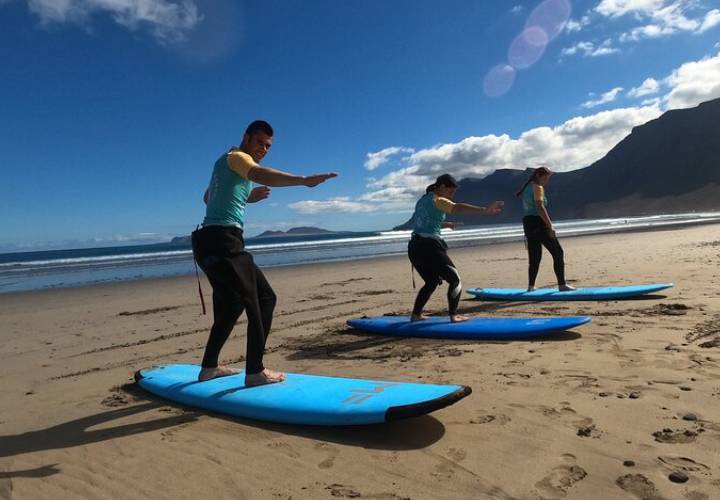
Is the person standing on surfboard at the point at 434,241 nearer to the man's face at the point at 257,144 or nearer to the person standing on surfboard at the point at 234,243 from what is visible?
the man's face at the point at 257,144

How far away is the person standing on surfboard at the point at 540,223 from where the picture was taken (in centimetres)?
739

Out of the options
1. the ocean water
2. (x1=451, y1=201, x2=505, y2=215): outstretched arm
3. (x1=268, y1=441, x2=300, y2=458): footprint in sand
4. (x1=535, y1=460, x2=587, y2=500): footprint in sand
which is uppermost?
(x1=451, y1=201, x2=505, y2=215): outstretched arm

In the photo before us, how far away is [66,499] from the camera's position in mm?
2309

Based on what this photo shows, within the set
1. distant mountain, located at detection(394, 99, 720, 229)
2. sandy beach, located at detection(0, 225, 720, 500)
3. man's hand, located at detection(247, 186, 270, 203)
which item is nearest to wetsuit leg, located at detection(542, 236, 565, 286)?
sandy beach, located at detection(0, 225, 720, 500)

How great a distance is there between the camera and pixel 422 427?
282cm

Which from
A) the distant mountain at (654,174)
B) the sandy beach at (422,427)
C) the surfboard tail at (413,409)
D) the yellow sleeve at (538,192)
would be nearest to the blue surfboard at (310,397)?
the surfboard tail at (413,409)

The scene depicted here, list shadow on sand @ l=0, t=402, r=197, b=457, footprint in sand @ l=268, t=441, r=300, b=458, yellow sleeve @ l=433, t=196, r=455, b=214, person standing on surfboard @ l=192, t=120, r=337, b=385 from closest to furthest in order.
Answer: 1. footprint in sand @ l=268, t=441, r=300, b=458
2. shadow on sand @ l=0, t=402, r=197, b=457
3. person standing on surfboard @ l=192, t=120, r=337, b=385
4. yellow sleeve @ l=433, t=196, r=455, b=214

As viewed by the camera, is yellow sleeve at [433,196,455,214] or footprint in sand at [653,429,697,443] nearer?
footprint in sand at [653,429,697,443]

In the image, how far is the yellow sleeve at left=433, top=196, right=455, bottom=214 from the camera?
5355 mm

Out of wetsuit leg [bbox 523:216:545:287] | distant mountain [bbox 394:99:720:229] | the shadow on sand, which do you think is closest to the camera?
the shadow on sand

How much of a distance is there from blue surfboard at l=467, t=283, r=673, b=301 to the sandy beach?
495mm

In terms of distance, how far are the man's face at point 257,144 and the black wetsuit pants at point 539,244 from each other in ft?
17.7

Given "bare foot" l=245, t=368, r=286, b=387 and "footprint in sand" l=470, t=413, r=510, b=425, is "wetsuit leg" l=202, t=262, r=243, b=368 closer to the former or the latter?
"bare foot" l=245, t=368, r=286, b=387

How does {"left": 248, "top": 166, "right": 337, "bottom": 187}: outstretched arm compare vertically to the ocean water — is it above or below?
above
